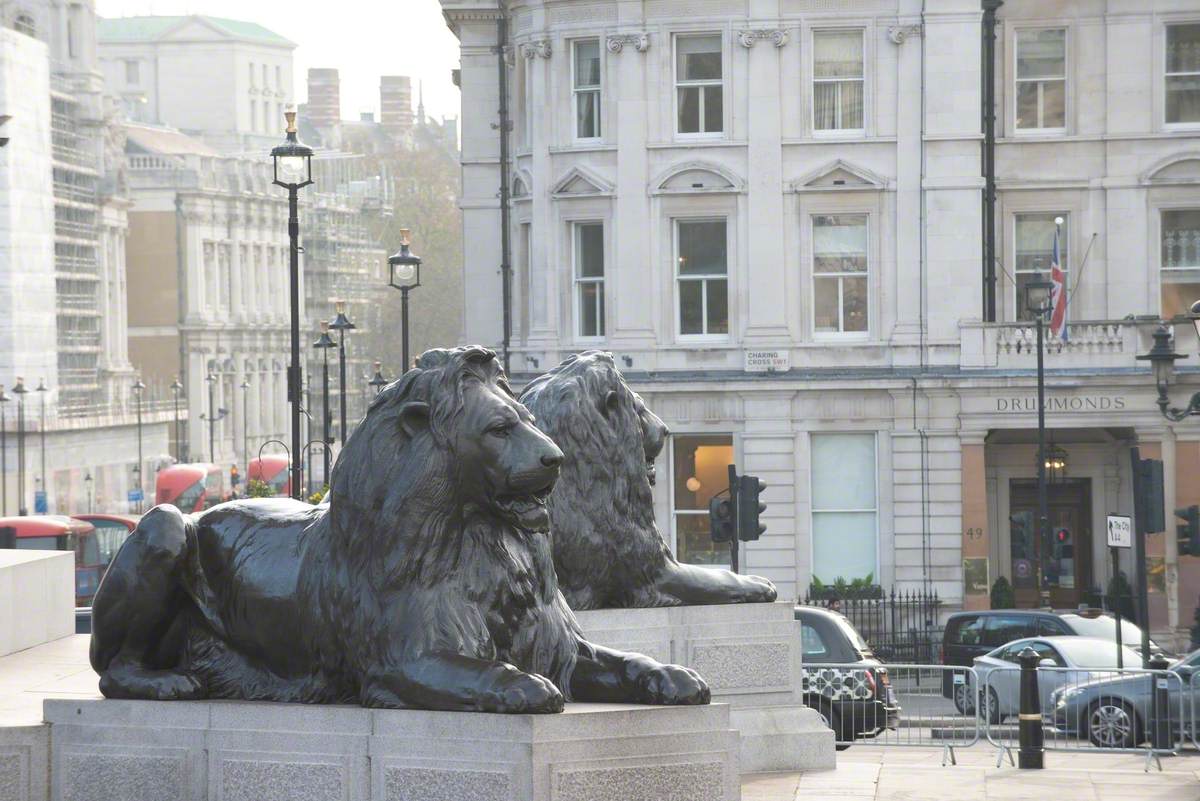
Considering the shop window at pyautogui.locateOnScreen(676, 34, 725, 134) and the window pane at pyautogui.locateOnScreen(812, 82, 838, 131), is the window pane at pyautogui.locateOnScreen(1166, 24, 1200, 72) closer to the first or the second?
the window pane at pyautogui.locateOnScreen(812, 82, 838, 131)

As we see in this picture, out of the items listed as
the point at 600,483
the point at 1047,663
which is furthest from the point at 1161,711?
the point at 600,483

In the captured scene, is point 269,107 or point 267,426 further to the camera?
point 269,107

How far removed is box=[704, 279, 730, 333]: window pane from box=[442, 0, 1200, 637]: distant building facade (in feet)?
0.17

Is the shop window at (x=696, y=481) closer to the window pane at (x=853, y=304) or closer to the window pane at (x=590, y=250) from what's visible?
the window pane at (x=853, y=304)

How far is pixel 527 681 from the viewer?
31.8 ft

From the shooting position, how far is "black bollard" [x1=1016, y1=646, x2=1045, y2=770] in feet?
64.5

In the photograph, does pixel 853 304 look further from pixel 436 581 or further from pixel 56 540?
pixel 436 581

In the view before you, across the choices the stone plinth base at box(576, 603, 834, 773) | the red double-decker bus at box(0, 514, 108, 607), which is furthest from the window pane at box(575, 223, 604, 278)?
the stone plinth base at box(576, 603, 834, 773)

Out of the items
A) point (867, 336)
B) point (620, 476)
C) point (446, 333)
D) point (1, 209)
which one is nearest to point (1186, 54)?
point (867, 336)

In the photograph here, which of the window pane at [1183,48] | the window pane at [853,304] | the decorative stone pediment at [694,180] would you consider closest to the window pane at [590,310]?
the decorative stone pediment at [694,180]

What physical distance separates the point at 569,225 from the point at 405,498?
35896mm

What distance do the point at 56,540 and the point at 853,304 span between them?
18.9m

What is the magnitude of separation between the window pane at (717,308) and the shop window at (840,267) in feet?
5.19

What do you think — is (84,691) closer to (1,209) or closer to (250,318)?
(1,209)
